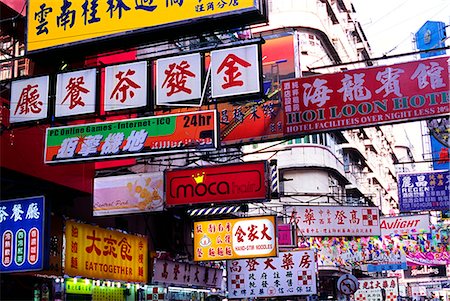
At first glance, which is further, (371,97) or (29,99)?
(371,97)

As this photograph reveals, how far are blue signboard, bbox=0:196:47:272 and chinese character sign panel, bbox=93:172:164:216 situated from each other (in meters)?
3.79

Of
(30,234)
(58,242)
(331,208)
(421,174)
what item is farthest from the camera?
(421,174)

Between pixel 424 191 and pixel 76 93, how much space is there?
17861mm

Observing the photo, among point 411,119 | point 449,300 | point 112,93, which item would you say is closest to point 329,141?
point 449,300

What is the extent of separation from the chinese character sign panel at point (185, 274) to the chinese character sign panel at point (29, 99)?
5.92 metres

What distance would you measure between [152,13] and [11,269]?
203 inches

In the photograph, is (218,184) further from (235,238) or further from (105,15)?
(105,15)

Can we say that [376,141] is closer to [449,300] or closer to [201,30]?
[449,300]

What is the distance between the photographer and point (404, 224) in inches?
1038

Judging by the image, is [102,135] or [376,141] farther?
[376,141]

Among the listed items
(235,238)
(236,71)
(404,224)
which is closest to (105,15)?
(236,71)

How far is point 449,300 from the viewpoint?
44.5 meters

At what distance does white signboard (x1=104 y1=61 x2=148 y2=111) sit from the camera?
11.7 meters

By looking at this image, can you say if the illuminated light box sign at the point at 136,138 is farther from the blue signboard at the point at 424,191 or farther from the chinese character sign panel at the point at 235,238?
the blue signboard at the point at 424,191
